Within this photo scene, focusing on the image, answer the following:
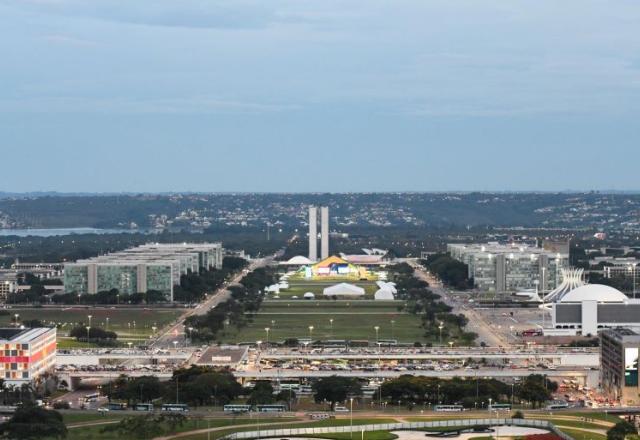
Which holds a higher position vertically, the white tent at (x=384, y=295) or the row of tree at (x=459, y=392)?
the white tent at (x=384, y=295)

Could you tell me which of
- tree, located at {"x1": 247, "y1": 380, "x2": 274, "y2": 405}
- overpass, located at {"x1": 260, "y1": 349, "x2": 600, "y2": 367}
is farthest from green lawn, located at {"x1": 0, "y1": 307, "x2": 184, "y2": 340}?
tree, located at {"x1": 247, "y1": 380, "x2": 274, "y2": 405}

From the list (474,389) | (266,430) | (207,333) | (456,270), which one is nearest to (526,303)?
(456,270)

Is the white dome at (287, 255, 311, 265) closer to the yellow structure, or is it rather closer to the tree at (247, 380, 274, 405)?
the yellow structure

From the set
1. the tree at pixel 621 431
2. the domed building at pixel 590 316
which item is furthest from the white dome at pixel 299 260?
the tree at pixel 621 431

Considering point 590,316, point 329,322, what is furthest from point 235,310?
point 590,316

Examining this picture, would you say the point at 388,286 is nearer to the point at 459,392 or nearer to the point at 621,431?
the point at 459,392

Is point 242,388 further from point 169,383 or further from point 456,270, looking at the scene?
point 456,270

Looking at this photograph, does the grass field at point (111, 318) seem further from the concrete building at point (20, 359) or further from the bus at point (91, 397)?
the bus at point (91, 397)
